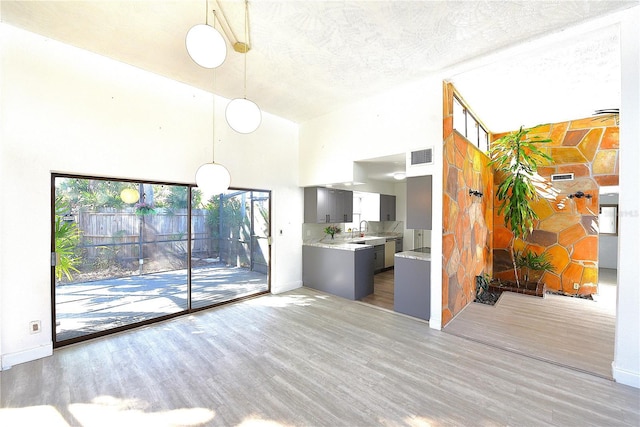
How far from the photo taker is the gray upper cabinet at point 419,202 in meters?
3.50

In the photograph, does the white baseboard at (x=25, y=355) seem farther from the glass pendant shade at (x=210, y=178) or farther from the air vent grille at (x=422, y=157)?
the air vent grille at (x=422, y=157)

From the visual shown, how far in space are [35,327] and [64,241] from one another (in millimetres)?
916

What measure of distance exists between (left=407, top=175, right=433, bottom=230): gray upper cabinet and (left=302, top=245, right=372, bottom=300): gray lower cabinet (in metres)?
1.28

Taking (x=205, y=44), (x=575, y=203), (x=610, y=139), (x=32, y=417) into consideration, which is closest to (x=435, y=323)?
(x=205, y=44)

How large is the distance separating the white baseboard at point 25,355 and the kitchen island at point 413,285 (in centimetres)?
425

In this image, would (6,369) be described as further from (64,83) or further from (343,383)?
(343,383)

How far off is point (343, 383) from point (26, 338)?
10.6 feet

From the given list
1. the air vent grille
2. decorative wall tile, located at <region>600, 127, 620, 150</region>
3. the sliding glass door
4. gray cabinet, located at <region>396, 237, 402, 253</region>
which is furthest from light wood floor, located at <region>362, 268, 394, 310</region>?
decorative wall tile, located at <region>600, 127, 620, 150</region>

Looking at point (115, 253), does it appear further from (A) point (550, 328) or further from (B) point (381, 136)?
(A) point (550, 328)

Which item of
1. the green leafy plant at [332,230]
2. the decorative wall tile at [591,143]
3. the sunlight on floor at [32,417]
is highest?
the decorative wall tile at [591,143]

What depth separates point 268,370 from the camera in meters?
2.46

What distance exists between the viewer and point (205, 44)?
1.64m

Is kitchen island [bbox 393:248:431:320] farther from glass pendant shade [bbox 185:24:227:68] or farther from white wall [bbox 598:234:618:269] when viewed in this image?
white wall [bbox 598:234:618:269]

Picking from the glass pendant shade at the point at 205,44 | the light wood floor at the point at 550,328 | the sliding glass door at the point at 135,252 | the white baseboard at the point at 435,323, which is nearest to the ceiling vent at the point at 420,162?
the white baseboard at the point at 435,323
